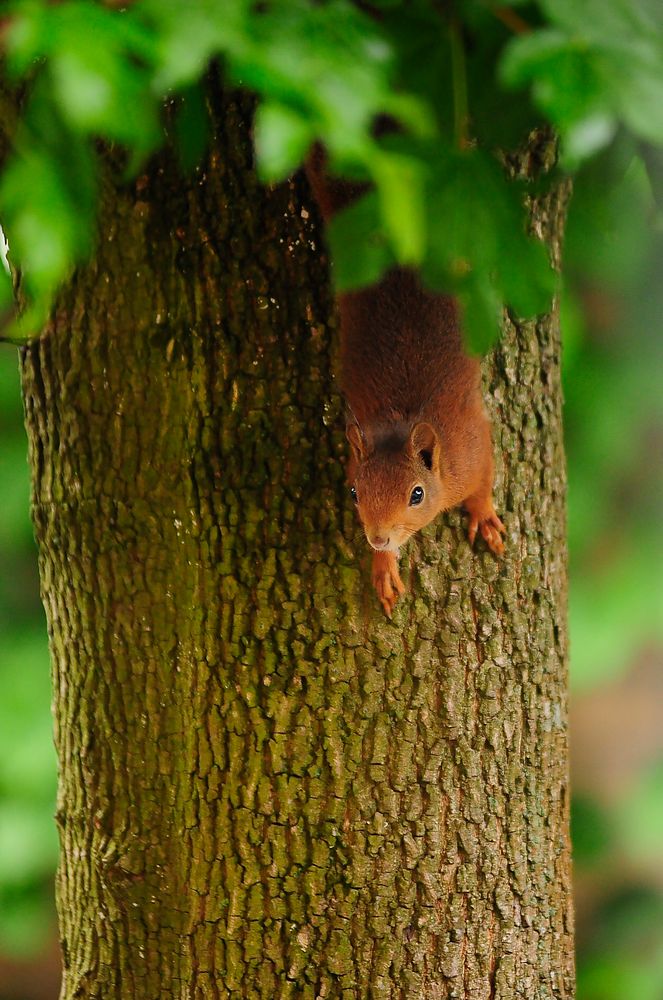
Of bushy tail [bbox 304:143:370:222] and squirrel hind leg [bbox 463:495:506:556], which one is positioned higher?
bushy tail [bbox 304:143:370:222]

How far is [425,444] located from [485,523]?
0.66ft

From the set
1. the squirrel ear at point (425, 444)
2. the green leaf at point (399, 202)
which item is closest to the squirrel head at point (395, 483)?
the squirrel ear at point (425, 444)

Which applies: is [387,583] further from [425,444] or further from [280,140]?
[280,140]

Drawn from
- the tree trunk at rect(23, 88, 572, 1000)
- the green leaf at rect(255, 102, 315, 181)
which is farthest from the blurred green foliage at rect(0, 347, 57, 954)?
the green leaf at rect(255, 102, 315, 181)

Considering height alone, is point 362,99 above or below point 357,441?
below

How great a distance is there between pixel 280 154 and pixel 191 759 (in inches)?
49.8

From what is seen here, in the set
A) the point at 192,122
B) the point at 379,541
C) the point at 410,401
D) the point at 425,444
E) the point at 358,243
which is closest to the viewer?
the point at 358,243

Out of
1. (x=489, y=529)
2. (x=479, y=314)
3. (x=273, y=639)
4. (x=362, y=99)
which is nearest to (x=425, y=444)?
(x=489, y=529)

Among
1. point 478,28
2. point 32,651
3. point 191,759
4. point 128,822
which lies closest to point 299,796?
point 191,759

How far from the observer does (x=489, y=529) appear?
1702mm

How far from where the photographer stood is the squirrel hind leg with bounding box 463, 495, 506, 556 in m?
1.70

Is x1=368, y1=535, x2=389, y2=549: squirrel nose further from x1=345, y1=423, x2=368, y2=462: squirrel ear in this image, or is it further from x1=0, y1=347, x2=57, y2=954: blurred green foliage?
x1=0, y1=347, x2=57, y2=954: blurred green foliage

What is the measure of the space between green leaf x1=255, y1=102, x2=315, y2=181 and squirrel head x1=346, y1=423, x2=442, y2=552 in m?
0.85

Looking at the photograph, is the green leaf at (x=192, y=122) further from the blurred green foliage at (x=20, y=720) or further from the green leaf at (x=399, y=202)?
the blurred green foliage at (x=20, y=720)
